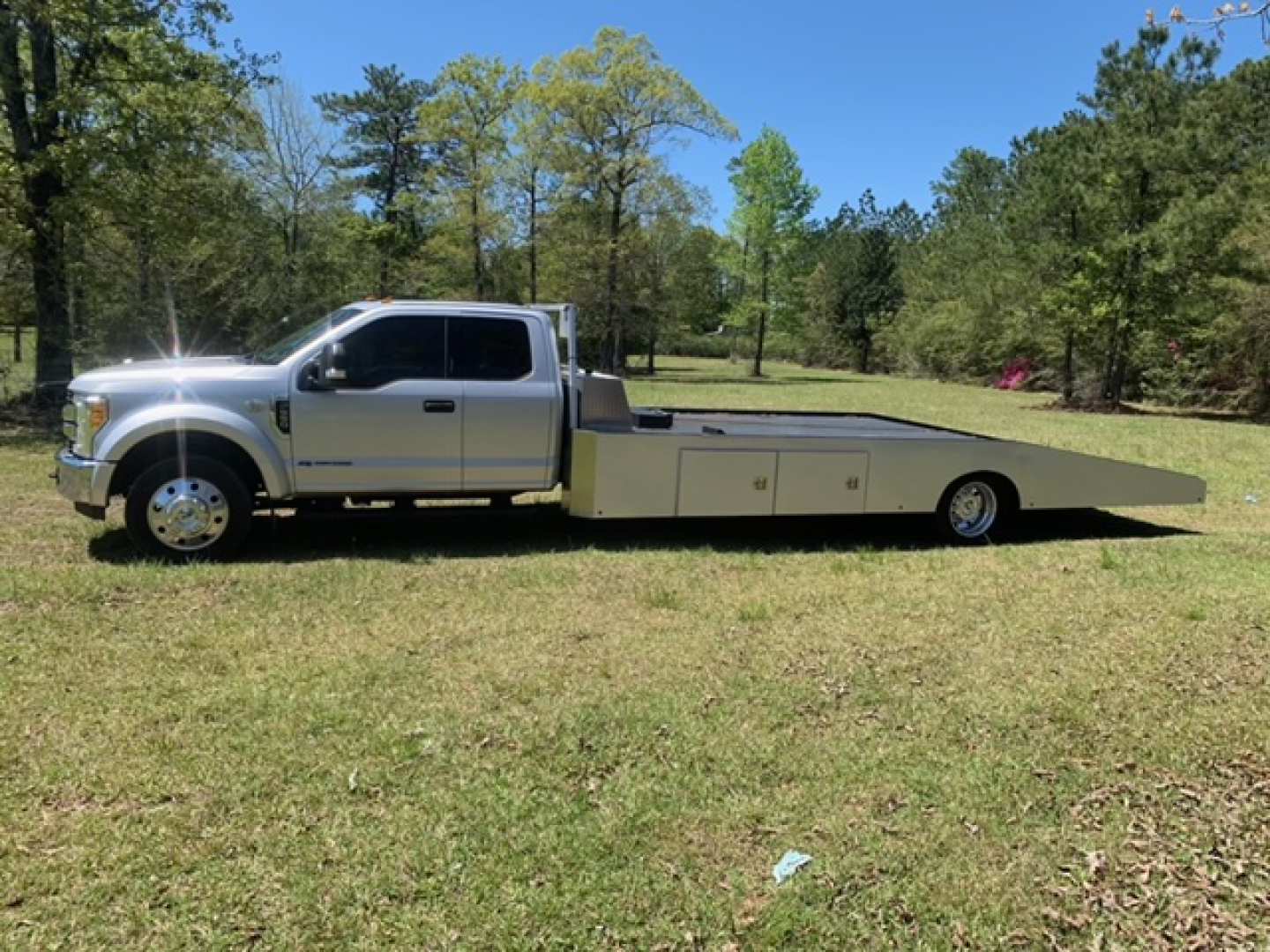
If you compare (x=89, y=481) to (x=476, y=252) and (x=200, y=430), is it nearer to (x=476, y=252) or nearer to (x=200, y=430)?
(x=200, y=430)

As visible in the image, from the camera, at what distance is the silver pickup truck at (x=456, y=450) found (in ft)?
20.4

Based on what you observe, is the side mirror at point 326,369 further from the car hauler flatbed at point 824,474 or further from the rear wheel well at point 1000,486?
the rear wheel well at point 1000,486

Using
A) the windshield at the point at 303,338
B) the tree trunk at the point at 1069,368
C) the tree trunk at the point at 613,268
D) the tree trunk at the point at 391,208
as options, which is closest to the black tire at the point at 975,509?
the windshield at the point at 303,338

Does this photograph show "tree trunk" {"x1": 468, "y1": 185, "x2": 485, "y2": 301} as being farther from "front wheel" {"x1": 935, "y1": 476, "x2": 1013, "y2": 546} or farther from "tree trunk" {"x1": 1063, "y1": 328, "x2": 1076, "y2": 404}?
"front wheel" {"x1": 935, "y1": 476, "x2": 1013, "y2": 546}

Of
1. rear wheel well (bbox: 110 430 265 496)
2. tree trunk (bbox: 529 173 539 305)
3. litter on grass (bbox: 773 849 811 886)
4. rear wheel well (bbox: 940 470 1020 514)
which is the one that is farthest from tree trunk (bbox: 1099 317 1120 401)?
litter on grass (bbox: 773 849 811 886)

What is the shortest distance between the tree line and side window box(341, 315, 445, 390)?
286cm

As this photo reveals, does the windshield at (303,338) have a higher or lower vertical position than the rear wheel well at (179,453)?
higher

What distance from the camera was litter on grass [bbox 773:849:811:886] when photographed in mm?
2854

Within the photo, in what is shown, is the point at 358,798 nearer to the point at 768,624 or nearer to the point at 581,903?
the point at 581,903

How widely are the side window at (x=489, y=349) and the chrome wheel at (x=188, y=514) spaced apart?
6.35 feet

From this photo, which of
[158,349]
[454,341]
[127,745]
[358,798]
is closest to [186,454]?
[454,341]

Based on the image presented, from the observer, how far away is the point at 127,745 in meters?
3.53

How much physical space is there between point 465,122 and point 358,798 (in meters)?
37.3

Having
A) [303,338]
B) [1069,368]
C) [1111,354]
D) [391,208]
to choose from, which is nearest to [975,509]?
[303,338]
